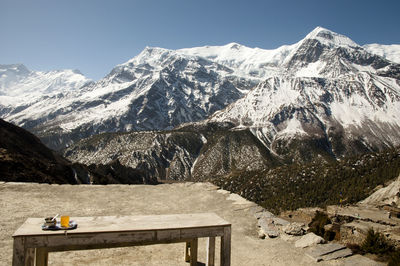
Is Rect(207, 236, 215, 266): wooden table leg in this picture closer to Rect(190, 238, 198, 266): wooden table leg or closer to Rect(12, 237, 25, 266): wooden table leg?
Rect(190, 238, 198, 266): wooden table leg

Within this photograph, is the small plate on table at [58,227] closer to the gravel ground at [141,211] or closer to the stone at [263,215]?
the gravel ground at [141,211]

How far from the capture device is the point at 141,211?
46.1 ft

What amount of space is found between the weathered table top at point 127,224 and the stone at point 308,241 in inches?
169

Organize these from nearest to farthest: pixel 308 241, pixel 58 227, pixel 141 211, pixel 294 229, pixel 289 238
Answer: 1. pixel 58 227
2. pixel 308 241
3. pixel 289 238
4. pixel 294 229
5. pixel 141 211

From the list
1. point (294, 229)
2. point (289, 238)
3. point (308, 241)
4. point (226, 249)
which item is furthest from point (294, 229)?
point (226, 249)

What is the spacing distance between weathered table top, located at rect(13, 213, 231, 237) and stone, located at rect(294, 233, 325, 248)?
4.30 metres

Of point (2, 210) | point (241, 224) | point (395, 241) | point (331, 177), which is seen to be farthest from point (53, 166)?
point (331, 177)

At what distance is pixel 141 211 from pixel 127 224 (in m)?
7.39

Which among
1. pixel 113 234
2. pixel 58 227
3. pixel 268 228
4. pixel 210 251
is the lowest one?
pixel 268 228

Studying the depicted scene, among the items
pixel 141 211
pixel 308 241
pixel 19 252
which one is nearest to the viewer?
pixel 19 252

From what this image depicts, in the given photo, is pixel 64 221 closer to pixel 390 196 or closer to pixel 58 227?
pixel 58 227

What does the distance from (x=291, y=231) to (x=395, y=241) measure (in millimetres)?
11651

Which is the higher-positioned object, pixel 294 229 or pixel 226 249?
pixel 226 249

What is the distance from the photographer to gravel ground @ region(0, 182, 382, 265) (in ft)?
30.3
